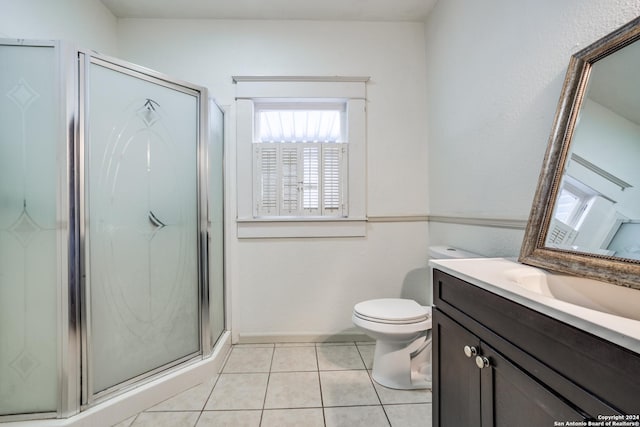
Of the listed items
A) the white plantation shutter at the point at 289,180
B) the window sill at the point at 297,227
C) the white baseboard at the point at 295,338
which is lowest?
the white baseboard at the point at 295,338

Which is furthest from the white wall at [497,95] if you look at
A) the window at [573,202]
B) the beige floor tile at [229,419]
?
the beige floor tile at [229,419]

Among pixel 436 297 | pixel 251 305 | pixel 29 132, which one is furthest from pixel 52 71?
pixel 436 297

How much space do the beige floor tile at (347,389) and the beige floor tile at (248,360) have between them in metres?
0.40

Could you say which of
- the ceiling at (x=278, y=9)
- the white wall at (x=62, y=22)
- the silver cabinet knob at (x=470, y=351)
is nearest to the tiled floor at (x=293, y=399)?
the silver cabinet knob at (x=470, y=351)

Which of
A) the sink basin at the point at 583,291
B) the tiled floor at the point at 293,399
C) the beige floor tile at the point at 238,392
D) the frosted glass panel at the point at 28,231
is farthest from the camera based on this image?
the beige floor tile at the point at 238,392

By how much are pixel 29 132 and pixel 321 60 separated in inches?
68.5

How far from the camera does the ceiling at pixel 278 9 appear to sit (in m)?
1.88

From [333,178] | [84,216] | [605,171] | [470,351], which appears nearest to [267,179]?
[333,178]

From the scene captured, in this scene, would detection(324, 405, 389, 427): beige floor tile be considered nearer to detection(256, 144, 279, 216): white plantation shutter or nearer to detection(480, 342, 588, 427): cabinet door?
detection(480, 342, 588, 427): cabinet door

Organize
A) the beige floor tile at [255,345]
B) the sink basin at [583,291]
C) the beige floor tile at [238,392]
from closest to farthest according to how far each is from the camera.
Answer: the sink basin at [583,291] → the beige floor tile at [238,392] → the beige floor tile at [255,345]

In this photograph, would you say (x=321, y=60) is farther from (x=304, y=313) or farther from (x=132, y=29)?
(x=304, y=313)

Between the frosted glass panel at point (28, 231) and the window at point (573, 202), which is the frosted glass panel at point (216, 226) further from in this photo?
the window at point (573, 202)

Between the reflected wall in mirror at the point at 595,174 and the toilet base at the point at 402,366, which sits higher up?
the reflected wall in mirror at the point at 595,174

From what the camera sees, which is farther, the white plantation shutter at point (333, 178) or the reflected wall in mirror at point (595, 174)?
the white plantation shutter at point (333, 178)
